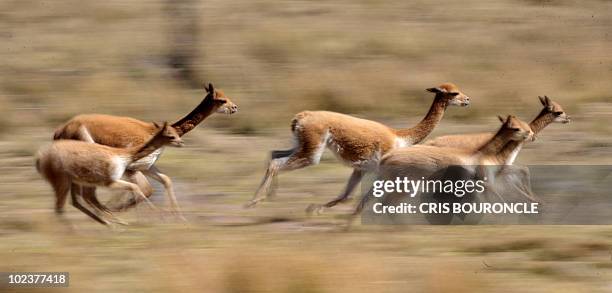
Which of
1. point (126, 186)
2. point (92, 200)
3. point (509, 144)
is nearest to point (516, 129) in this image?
point (509, 144)

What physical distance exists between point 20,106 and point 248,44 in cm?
361

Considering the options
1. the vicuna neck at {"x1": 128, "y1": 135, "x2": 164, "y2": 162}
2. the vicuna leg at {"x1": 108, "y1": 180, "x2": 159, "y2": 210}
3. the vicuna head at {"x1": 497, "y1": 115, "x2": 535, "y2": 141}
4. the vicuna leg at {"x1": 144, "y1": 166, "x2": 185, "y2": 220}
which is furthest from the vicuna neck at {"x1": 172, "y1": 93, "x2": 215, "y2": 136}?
the vicuna head at {"x1": 497, "y1": 115, "x2": 535, "y2": 141}

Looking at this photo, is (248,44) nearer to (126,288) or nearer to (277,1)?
(277,1)

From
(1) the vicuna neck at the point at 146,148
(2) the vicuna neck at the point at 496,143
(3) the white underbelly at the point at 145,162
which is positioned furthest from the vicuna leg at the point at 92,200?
(2) the vicuna neck at the point at 496,143

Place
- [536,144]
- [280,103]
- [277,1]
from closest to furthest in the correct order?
[536,144] < [280,103] < [277,1]

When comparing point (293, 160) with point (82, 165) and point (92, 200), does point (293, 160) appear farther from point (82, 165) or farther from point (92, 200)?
point (82, 165)

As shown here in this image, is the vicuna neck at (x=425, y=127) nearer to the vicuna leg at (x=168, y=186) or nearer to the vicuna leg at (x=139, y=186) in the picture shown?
the vicuna leg at (x=168, y=186)

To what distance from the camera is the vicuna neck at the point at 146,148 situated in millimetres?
9773

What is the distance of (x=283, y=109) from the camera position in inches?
573

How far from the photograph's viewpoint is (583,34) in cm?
1800

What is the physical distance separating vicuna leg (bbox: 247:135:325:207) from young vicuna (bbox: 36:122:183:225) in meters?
1.38

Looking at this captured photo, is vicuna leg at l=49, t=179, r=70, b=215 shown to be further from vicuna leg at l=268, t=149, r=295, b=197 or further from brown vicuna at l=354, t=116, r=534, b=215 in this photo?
brown vicuna at l=354, t=116, r=534, b=215

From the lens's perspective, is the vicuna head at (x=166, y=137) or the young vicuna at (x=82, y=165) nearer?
the young vicuna at (x=82, y=165)

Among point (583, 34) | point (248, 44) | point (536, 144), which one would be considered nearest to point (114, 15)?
point (248, 44)
